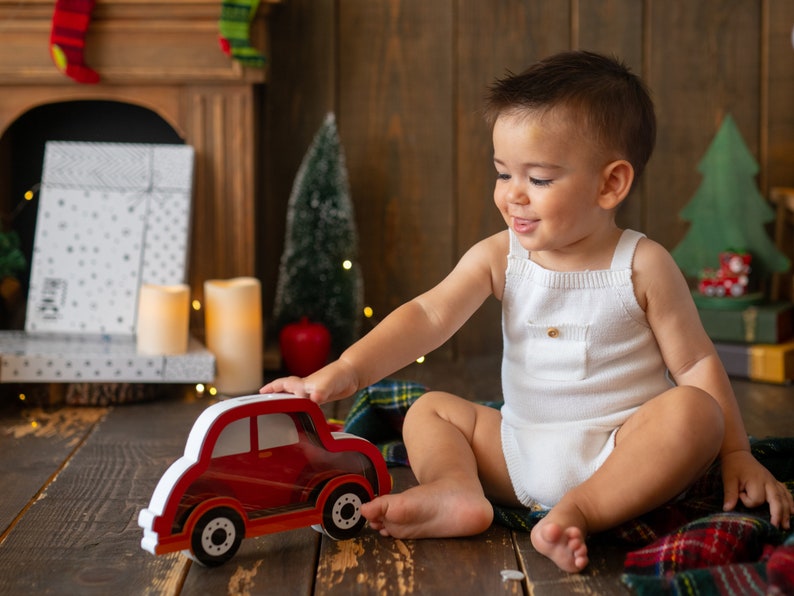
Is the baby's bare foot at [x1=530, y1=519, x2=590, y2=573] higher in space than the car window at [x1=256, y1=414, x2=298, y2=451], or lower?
lower

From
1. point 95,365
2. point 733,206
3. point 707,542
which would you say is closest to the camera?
point 707,542

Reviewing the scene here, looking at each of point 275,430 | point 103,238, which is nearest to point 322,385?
point 275,430

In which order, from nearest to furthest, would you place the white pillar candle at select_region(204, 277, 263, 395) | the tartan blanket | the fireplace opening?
1. the tartan blanket
2. the white pillar candle at select_region(204, 277, 263, 395)
3. the fireplace opening

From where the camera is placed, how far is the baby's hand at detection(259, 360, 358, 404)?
1.22 meters

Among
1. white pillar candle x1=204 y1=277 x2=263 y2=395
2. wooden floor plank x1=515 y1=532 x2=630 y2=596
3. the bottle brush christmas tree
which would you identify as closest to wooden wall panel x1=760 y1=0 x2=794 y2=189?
the bottle brush christmas tree

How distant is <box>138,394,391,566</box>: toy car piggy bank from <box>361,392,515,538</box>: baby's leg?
54 millimetres

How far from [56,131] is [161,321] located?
2.32ft

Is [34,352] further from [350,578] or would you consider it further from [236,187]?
[350,578]

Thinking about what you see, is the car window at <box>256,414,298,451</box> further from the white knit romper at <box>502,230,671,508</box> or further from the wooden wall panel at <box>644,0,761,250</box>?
the wooden wall panel at <box>644,0,761,250</box>

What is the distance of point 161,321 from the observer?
2.03m

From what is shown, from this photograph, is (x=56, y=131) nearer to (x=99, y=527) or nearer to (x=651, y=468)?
(x=99, y=527)

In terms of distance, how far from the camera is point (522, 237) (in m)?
1.30

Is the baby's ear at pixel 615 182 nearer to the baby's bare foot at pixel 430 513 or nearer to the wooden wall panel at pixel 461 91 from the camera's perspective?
the baby's bare foot at pixel 430 513

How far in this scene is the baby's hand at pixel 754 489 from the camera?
123cm
